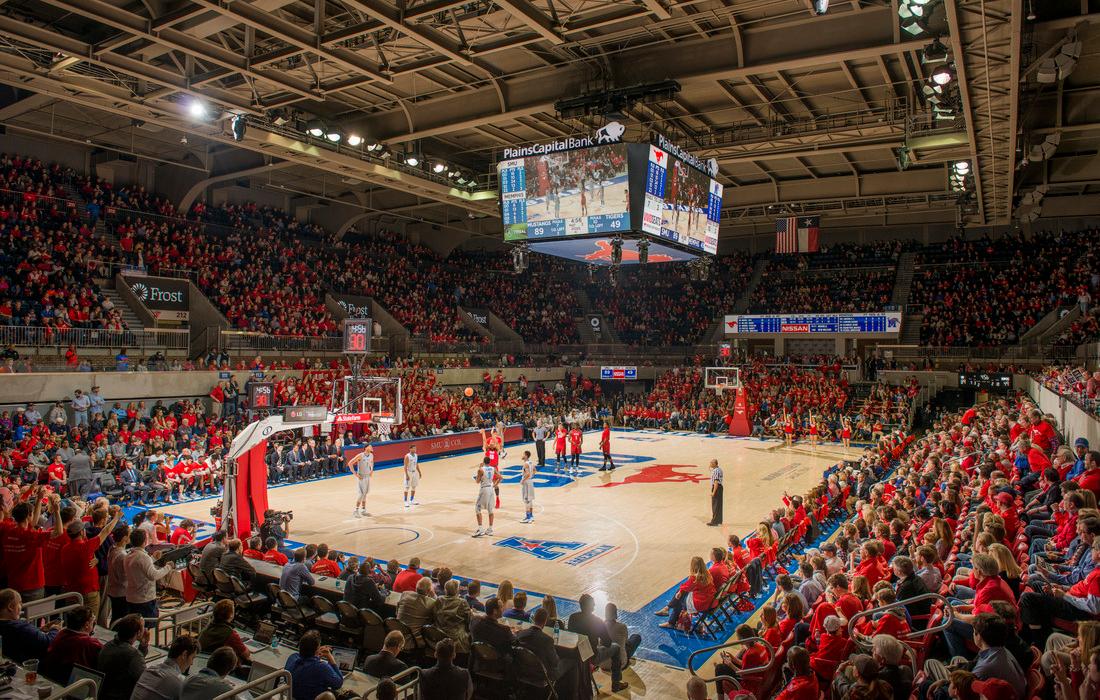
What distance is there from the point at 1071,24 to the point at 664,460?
17793 millimetres

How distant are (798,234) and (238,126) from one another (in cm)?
2302

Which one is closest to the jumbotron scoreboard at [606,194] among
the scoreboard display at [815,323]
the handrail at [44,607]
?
the handrail at [44,607]

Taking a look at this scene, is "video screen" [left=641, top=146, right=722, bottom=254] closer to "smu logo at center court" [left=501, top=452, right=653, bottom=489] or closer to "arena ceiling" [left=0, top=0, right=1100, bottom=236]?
"arena ceiling" [left=0, top=0, right=1100, bottom=236]

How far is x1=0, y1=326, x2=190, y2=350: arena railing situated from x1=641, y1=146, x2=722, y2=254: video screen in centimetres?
1814

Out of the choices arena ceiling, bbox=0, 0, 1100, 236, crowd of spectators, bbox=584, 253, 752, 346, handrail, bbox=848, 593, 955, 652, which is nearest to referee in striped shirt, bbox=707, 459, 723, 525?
arena ceiling, bbox=0, 0, 1100, 236

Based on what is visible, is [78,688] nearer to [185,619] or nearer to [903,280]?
[185,619]

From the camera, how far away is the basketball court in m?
12.1

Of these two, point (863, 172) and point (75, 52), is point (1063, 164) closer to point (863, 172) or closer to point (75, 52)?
point (863, 172)

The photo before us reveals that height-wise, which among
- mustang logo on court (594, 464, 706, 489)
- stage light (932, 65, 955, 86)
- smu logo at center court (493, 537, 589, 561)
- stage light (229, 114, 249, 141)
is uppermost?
stage light (229, 114, 249, 141)

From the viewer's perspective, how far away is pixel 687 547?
14.3 m

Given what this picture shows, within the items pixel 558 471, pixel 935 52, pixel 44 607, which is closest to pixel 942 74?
pixel 935 52

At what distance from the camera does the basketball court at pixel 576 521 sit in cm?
1214

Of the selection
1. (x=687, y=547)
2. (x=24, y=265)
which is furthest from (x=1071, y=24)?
(x=24, y=265)

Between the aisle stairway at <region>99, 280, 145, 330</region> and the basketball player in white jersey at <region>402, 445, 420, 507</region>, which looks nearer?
the basketball player in white jersey at <region>402, 445, 420, 507</region>
